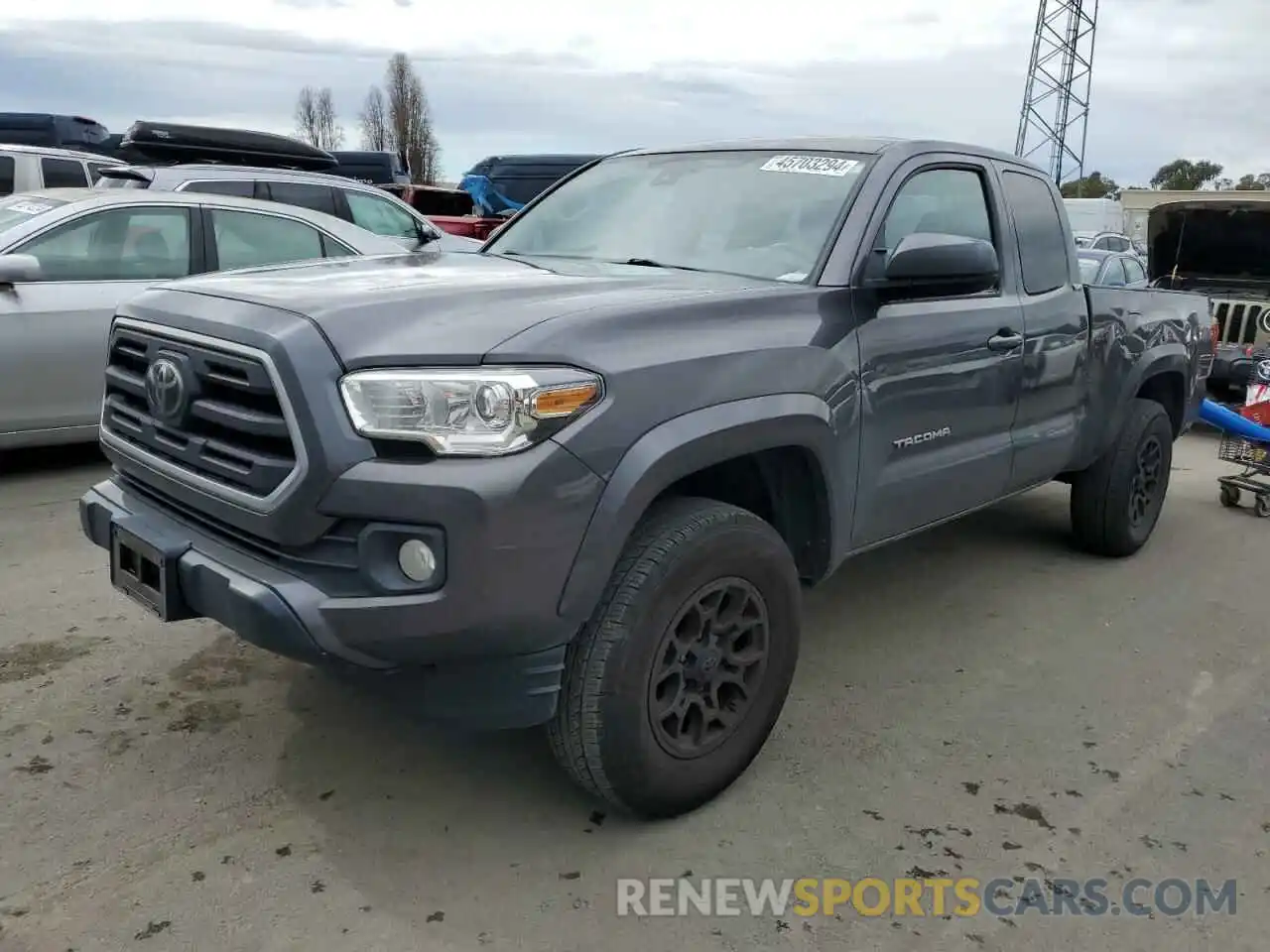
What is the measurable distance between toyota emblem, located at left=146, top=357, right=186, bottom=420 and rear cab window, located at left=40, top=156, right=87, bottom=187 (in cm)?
863

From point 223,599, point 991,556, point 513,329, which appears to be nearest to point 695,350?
point 513,329

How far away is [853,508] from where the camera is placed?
3.24 metres

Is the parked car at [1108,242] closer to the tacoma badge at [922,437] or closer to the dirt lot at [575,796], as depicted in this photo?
the dirt lot at [575,796]

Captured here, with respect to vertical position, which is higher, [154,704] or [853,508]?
[853,508]

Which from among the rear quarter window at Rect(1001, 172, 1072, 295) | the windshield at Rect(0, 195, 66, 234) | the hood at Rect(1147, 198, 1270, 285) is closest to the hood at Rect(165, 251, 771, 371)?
the rear quarter window at Rect(1001, 172, 1072, 295)

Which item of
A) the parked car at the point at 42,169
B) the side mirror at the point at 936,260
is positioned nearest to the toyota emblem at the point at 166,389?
the side mirror at the point at 936,260

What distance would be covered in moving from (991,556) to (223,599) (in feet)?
13.1

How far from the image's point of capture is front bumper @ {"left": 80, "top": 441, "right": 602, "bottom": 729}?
2234 mm

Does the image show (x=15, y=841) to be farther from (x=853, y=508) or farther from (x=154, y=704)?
(x=853, y=508)

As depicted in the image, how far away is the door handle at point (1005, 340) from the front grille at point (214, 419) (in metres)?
2.55

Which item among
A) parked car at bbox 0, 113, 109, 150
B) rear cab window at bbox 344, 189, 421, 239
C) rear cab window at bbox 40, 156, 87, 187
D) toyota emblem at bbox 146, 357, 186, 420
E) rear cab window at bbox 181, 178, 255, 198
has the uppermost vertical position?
parked car at bbox 0, 113, 109, 150

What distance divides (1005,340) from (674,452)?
190cm

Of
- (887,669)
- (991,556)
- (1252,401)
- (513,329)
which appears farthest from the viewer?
(1252,401)

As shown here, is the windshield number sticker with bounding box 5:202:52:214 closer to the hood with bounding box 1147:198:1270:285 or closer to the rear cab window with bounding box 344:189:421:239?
the rear cab window with bounding box 344:189:421:239
